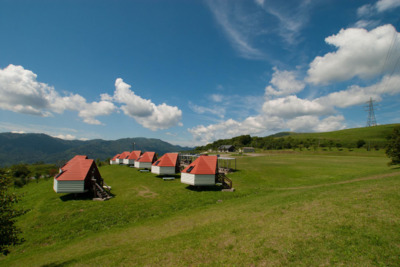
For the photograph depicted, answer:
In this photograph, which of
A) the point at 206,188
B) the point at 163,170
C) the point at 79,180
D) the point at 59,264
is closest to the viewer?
the point at 59,264

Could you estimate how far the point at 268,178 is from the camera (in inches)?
1490

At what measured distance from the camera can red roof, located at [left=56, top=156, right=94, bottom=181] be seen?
2630cm

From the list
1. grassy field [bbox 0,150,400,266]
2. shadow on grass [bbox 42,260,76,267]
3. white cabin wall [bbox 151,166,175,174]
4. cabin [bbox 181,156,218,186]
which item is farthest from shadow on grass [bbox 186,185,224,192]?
shadow on grass [bbox 42,260,76,267]

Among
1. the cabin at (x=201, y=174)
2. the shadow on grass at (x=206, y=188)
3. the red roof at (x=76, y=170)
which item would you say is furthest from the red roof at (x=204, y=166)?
the red roof at (x=76, y=170)

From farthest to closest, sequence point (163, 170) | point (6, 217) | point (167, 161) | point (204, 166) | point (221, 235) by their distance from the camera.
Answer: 1. point (167, 161)
2. point (163, 170)
3. point (204, 166)
4. point (221, 235)
5. point (6, 217)

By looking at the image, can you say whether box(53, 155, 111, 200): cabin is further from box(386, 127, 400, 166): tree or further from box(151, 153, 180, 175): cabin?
box(386, 127, 400, 166): tree

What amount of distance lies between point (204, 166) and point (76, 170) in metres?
21.2

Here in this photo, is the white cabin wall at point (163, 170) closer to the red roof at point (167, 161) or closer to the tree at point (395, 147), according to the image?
the red roof at point (167, 161)

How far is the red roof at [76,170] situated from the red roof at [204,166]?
16413 mm

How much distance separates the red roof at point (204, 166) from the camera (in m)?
31.1

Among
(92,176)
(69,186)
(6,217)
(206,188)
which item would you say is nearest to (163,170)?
(206,188)

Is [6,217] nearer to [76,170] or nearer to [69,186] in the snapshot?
[69,186]

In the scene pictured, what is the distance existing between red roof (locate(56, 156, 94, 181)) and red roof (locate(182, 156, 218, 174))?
16413 millimetres

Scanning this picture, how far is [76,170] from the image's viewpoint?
27.6m
